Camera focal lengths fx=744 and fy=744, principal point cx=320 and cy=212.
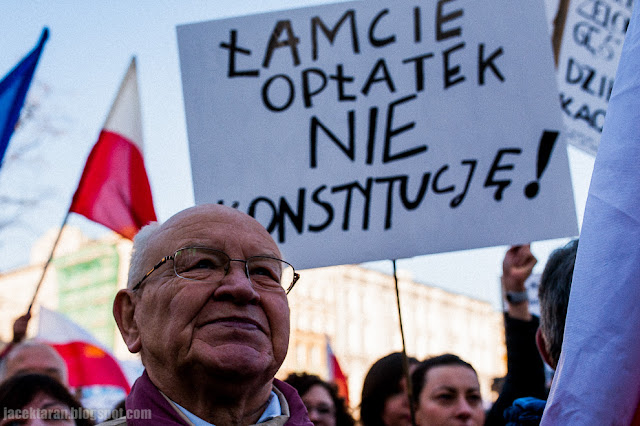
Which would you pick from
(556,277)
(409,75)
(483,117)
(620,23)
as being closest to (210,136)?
(409,75)

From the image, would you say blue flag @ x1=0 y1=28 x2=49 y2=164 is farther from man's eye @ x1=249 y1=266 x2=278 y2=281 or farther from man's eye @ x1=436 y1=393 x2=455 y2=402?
man's eye @ x1=436 y1=393 x2=455 y2=402

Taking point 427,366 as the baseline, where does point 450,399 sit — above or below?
below

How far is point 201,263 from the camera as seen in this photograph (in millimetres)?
1820

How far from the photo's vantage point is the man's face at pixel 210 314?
1698mm

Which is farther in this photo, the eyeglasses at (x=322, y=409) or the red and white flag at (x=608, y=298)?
the eyeglasses at (x=322, y=409)

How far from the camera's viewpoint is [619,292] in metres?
1.15

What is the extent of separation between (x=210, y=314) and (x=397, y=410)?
2.23 meters

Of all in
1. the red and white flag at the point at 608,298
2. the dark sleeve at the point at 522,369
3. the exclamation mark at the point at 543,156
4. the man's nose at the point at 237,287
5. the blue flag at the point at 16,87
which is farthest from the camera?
the blue flag at the point at 16,87

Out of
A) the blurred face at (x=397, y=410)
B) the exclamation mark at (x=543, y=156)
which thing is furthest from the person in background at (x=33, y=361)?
the exclamation mark at (x=543, y=156)

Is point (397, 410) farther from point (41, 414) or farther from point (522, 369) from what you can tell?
point (41, 414)

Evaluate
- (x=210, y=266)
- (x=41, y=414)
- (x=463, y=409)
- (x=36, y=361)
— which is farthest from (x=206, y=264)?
(x=36, y=361)

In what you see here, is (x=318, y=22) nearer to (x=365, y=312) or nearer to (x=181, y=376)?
(x=181, y=376)

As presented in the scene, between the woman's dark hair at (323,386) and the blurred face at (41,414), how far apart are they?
55.2 inches

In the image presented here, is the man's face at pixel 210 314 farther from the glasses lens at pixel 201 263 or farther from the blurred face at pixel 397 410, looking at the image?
the blurred face at pixel 397 410
